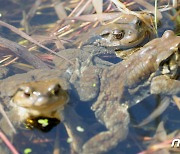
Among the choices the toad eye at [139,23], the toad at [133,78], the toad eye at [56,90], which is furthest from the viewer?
the toad eye at [139,23]

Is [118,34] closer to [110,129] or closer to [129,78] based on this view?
[129,78]

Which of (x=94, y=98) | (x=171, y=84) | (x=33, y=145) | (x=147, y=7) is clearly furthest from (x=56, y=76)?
(x=147, y=7)

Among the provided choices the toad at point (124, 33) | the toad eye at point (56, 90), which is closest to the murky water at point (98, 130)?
the toad eye at point (56, 90)

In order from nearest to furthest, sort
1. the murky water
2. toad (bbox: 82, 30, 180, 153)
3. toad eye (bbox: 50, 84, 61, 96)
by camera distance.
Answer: the murky water → toad eye (bbox: 50, 84, 61, 96) → toad (bbox: 82, 30, 180, 153)

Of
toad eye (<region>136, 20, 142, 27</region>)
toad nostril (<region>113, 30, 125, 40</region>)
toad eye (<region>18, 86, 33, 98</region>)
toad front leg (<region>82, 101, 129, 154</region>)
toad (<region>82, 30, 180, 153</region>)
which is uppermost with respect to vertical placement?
toad eye (<region>18, 86, 33, 98</region>)

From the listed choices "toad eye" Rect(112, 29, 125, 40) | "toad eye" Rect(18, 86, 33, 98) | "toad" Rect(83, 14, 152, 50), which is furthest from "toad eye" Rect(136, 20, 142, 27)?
"toad eye" Rect(18, 86, 33, 98)

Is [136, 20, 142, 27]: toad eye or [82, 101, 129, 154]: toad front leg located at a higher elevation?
[136, 20, 142, 27]: toad eye

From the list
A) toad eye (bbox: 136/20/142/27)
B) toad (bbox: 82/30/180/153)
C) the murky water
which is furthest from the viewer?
toad eye (bbox: 136/20/142/27)

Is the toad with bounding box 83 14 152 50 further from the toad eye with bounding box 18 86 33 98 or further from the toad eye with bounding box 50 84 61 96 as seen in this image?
the toad eye with bounding box 18 86 33 98

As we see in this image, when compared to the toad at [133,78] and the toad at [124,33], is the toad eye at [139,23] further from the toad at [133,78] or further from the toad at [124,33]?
the toad at [133,78]

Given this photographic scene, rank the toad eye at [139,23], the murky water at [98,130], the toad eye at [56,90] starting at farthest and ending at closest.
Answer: the toad eye at [139,23] → the toad eye at [56,90] → the murky water at [98,130]
